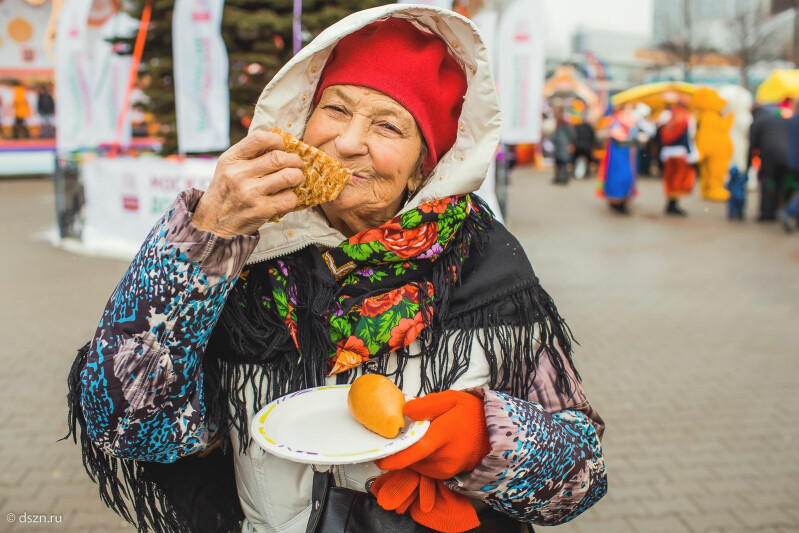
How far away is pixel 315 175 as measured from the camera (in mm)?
1568

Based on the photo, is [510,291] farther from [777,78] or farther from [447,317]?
[777,78]

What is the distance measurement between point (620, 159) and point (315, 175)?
44.2 feet

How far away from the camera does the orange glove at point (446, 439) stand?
4.49 ft

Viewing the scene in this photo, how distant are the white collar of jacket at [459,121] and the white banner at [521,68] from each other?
26.9ft

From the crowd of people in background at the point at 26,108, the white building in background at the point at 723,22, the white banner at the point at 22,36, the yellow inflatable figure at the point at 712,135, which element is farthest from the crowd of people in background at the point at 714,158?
the white building in background at the point at 723,22

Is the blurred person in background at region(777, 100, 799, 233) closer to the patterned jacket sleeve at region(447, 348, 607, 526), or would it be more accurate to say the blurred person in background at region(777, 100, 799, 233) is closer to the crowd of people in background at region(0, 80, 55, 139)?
the patterned jacket sleeve at region(447, 348, 607, 526)

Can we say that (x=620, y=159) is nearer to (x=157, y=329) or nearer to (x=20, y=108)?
(x=157, y=329)

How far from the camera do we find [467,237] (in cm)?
182

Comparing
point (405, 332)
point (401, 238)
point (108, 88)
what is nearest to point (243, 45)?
point (108, 88)


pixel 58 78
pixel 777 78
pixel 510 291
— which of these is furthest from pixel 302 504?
pixel 777 78

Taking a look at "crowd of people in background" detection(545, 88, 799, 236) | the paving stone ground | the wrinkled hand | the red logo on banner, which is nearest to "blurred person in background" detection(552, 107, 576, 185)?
"crowd of people in background" detection(545, 88, 799, 236)

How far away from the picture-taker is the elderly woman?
139 centimetres

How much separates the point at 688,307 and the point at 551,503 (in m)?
6.65

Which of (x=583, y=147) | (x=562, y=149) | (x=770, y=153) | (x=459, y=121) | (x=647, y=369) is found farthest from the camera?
(x=583, y=147)
